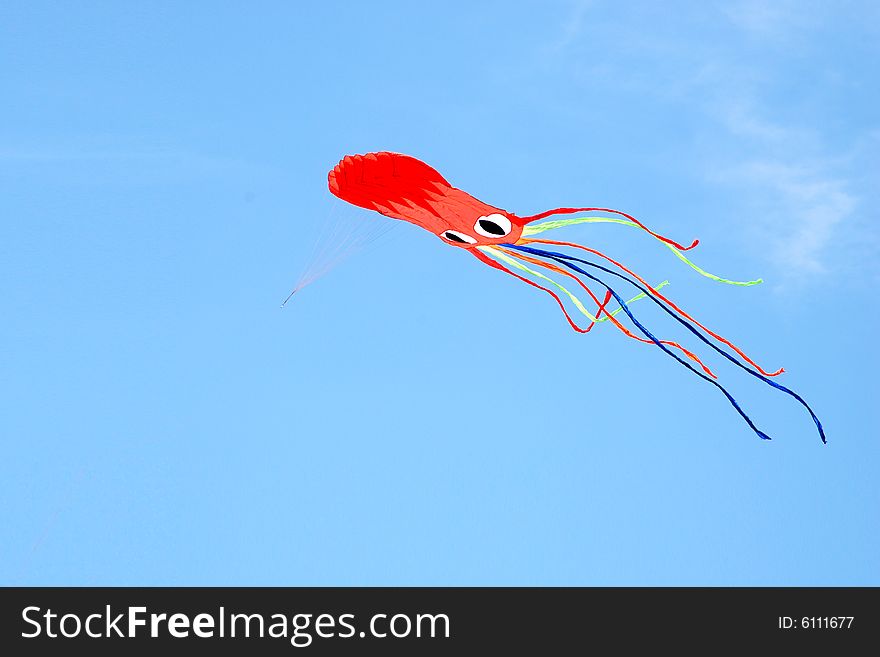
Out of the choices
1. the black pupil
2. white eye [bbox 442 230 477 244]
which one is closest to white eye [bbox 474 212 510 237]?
the black pupil

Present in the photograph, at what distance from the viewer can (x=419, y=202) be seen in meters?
21.7

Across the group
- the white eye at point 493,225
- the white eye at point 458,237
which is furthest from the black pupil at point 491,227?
the white eye at point 458,237

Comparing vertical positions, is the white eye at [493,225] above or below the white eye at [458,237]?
below

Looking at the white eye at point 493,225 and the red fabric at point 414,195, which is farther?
the red fabric at point 414,195

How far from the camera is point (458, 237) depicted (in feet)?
70.8

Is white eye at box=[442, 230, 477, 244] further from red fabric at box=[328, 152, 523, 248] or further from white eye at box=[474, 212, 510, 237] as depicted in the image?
white eye at box=[474, 212, 510, 237]

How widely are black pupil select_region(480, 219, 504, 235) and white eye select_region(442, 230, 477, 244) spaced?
1.24 feet

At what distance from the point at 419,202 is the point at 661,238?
4516 millimetres

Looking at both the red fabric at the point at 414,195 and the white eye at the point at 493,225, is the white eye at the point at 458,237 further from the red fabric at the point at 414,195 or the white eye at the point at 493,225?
the white eye at the point at 493,225

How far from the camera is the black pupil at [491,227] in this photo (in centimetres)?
2112

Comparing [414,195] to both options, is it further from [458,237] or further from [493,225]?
[493,225]

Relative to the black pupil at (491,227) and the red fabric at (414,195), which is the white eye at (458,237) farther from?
the black pupil at (491,227)
